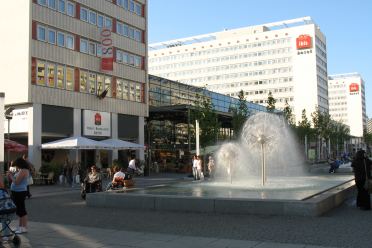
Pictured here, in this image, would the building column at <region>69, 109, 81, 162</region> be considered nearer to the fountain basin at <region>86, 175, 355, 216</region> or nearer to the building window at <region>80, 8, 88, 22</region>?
the building window at <region>80, 8, 88, 22</region>

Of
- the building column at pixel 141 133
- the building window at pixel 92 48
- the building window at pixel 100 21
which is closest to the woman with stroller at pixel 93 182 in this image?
the building window at pixel 92 48

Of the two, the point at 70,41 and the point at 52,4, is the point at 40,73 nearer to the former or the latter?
the point at 70,41

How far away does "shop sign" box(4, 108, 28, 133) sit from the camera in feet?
118

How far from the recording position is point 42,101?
119 ft

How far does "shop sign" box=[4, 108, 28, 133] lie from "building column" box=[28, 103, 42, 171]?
48 centimetres

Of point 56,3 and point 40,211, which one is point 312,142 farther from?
point 40,211

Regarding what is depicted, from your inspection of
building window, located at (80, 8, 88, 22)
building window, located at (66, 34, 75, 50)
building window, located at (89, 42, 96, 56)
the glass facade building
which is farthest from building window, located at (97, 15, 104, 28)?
the glass facade building

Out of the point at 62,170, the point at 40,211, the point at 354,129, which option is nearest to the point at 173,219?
the point at 40,211

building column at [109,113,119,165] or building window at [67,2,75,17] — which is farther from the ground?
building window at [67,2,75,17]

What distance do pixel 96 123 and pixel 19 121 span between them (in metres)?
7.31

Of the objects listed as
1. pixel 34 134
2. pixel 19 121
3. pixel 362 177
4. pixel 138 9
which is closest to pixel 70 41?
pixel 19 121

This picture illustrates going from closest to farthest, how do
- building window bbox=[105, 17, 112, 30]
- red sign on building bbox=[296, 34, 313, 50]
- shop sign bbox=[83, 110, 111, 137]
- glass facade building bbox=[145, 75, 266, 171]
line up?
shop sign bbox=[83, 110, 111, 137]
building window bbox=[105, 17, 112, 30]
glass facade building bbox=[145, 75, 266, 171]
red sign on building bbox=[296, 34, 313, 50]

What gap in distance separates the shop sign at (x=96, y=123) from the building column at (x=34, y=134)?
5.10m

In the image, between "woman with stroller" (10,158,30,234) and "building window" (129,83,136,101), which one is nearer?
"woman with stroller" (10,158,30,234)
